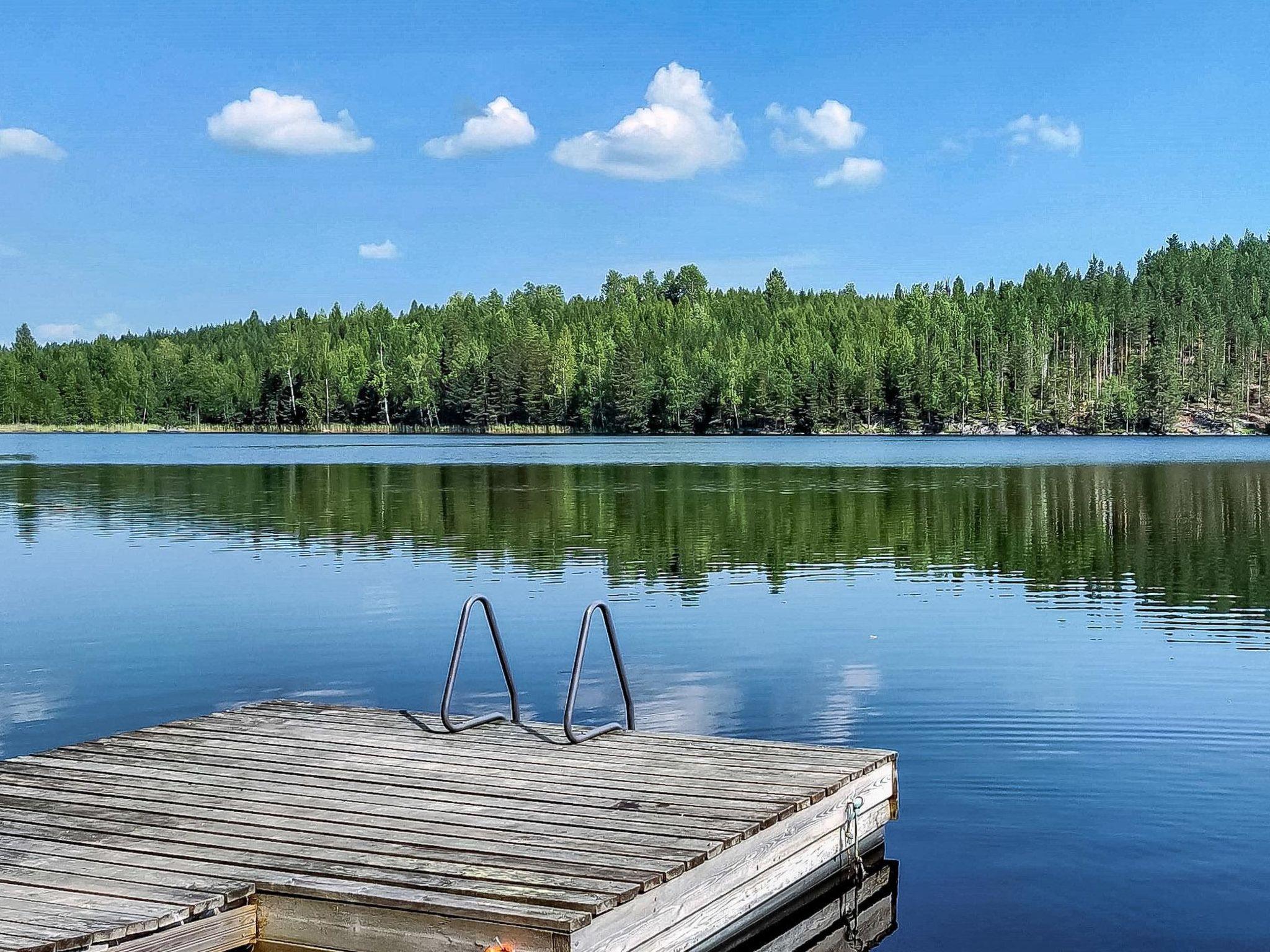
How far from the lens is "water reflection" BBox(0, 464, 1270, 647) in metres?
23.6

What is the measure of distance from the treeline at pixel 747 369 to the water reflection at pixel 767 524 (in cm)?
9815

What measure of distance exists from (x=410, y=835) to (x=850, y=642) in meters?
10.8

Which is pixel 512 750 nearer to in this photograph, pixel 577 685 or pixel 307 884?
pixel 577 685

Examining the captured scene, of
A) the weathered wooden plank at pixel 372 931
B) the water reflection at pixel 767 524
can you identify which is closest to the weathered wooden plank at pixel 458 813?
the weathered wooden plank at pixel 372 931

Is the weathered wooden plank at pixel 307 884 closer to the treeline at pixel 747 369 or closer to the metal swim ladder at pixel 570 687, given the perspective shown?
the metal swim ladder at pixel 570 687

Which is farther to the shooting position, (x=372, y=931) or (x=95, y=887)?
(x=95, y=887)

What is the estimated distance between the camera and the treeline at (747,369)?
157625mm

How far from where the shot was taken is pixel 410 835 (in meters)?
6.82

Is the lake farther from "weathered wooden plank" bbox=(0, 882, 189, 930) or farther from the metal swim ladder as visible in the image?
"weathered wooden plank" bbox=(0, 882, 189, 930)

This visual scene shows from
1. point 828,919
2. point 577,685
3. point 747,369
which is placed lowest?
point 828,919

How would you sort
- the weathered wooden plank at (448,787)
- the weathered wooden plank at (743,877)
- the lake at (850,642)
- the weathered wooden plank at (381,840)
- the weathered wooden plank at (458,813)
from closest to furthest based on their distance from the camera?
the weathered wooden plank at (743,877)
the weathered wooden plank at (381,840)
the weathered wooden plank at (458,813)
the weathered wooden plank at (448,787)
the lake at (850,642)

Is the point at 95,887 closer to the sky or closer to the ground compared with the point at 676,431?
closer to the ground

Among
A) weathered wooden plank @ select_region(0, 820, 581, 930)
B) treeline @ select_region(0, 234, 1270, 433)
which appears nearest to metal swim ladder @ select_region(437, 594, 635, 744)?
weathered wooden plank @ select_region(0, 820, 581, 930)

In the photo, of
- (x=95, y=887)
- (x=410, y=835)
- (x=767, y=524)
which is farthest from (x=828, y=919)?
(x=767, y=524)
